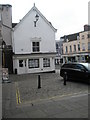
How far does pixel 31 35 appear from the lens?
68.7ft

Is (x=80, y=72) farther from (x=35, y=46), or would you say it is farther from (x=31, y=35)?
(x=31, y=35)

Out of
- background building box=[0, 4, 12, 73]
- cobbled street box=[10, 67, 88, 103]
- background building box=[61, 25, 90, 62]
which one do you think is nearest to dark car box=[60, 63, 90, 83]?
cobbled street box=[10, 67, 88, 103]

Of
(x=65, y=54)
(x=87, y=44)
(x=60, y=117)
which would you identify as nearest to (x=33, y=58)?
(x=60, y=117)

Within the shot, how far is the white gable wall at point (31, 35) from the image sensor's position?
20.3 m

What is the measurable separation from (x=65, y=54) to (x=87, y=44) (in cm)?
1013

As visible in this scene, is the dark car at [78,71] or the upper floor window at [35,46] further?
the upper floor window at [35,46]

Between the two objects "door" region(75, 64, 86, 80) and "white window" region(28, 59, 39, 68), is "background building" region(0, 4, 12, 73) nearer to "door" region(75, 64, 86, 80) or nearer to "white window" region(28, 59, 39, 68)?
"white window" region(28, 59, 39, 68)

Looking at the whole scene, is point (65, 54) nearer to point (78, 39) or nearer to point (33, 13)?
point (78, 39)

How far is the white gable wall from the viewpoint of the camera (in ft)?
66.8

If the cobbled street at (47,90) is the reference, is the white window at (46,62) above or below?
above

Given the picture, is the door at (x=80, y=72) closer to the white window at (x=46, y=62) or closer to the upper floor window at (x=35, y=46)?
the white window at (x=46, y=62)

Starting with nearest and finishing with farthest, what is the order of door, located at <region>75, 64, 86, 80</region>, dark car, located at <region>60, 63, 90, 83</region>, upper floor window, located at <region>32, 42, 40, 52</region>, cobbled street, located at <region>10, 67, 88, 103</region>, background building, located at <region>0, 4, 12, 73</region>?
cobbled street, located at <region>10, 67, 88, 103</region> < dark car, located at <region>60, 63, 90, 83</region> < door, located at <region>75, 64, 86, 80</region> < upper floor window, located at <region>32, 42, 40, 52</region> < background building, located at <region>0, 4, 12, 73</region>

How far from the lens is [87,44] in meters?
41.9

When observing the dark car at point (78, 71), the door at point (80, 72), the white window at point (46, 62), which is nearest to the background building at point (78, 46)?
the white window at point (46, 62)
